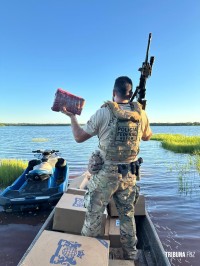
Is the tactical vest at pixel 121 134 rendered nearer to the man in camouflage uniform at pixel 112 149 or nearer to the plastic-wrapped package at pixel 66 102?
the man in camouflage uniform at pixel 112 149

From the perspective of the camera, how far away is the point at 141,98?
4641 mm

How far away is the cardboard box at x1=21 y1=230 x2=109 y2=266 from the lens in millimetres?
2988

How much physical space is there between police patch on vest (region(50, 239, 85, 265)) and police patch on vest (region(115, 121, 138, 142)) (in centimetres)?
130

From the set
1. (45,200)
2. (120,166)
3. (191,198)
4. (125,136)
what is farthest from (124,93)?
(191,198)

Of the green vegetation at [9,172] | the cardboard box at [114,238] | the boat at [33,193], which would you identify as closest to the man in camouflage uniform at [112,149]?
the cardboard box at [114,238]

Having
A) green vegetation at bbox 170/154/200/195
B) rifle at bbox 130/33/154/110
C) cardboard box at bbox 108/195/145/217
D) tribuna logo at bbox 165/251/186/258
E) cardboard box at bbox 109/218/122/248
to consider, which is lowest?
tribuna logo at bbox 165/251/186/258

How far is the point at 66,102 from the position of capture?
3793 mm

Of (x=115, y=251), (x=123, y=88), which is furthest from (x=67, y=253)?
(x=123, y=88)

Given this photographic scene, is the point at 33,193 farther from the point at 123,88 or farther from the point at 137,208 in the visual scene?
the point at 123,88

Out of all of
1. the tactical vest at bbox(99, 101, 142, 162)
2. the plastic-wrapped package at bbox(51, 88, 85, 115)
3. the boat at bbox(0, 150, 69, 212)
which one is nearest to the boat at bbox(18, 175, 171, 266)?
the tactical vest at bbox(99, 101, 142, 162)

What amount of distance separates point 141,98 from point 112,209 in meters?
2.11

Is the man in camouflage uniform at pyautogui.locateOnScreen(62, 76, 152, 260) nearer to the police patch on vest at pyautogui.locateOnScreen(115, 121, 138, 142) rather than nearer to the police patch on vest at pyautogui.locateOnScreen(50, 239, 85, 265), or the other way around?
the police patch on vest at pyautogui.locateOnScreen(115, 121, 138, 142)

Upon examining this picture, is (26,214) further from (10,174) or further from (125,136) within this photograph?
(125,136)

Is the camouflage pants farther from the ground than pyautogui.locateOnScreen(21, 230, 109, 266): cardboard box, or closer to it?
farther from the ground
